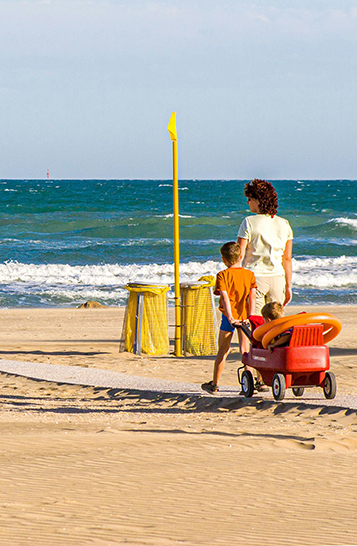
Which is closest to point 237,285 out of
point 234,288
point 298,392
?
point 234,288

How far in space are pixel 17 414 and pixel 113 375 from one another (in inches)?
67.8

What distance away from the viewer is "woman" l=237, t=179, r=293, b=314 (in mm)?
6133

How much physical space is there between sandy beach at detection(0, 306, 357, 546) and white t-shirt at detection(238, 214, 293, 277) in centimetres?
114

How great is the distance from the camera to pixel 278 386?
230 inches

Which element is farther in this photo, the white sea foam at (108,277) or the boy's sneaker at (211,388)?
the white sea foam at (108,277)

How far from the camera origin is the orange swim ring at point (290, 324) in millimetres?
5656

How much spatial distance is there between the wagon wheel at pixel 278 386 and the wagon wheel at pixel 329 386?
0.41 meters

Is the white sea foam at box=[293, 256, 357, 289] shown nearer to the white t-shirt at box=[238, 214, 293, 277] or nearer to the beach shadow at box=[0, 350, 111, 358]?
the beach shadow at box=[0, 350, 111, 358]

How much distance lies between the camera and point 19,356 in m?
9.35

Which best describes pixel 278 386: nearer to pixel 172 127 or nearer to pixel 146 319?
pixel 146 319

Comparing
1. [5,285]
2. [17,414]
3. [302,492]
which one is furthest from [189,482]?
[5,285]

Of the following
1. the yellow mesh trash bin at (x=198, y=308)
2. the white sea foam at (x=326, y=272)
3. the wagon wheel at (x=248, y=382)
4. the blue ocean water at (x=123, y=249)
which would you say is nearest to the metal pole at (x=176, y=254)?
the yellow mesh trash bin at (x=198, y=308)

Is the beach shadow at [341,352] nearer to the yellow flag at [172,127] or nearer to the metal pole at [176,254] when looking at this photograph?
the metal pole at [176,254]

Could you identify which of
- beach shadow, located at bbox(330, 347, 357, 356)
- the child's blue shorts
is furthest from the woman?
beach shadow, located at bbox(330, 347, 357, 356)
